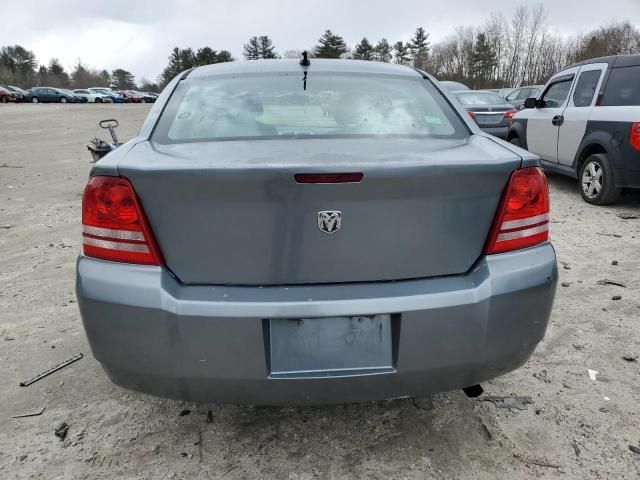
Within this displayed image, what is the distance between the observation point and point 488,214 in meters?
1.79

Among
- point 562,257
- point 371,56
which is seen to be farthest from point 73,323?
point 371,56

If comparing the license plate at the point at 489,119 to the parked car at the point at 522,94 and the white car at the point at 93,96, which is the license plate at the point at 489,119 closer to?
the parked car at the point at 522,94

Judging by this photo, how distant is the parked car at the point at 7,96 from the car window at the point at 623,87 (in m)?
49.4

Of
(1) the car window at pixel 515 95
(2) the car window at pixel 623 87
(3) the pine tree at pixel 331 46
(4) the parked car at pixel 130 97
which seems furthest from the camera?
(3) the pine tree at pixel 331 46

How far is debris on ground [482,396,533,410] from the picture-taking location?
2404mm

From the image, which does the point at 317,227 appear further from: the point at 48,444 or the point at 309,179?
the point at 48,444

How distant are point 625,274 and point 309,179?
11.6 feet

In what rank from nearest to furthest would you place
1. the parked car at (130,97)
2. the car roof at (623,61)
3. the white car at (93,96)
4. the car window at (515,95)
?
the car roof at (623,61) < the car window at (515,95) < the white car at (93,96) < the parked car at (130,97)

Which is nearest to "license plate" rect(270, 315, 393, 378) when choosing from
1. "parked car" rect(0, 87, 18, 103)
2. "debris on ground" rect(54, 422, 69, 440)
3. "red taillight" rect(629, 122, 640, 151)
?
"debris on ground" rect(54, 422, 69, 440)

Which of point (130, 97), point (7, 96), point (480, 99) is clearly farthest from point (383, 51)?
point (480, 99)

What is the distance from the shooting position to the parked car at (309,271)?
5.41ft

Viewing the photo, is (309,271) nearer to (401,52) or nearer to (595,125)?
(595,125)

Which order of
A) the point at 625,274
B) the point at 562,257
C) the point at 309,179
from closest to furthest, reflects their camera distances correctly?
the point at 309,179
the point at 625,274
the point at 562,257

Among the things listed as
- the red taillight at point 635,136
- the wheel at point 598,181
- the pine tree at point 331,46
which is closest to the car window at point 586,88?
the wheel at point 598,181
